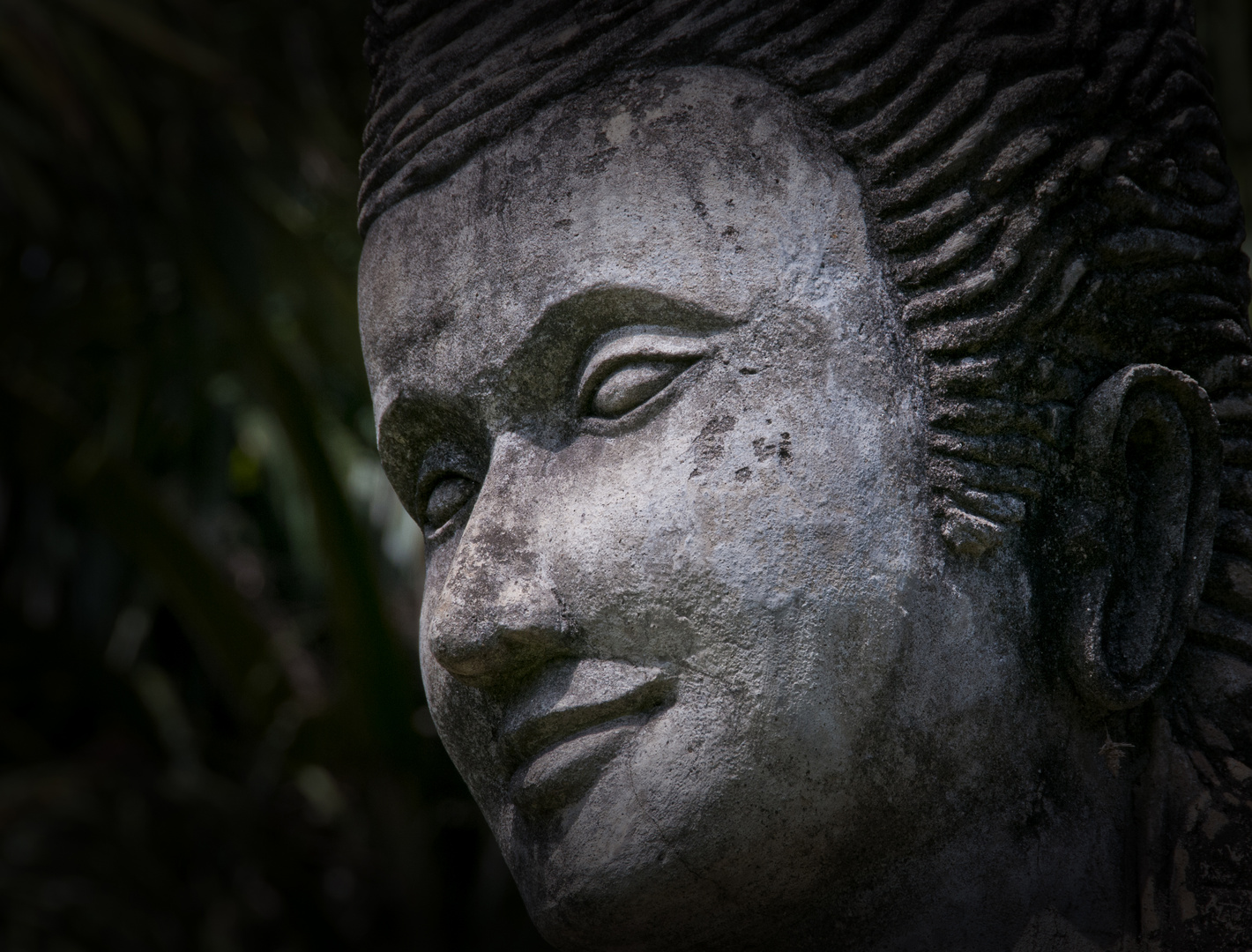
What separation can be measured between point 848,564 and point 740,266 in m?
0.35

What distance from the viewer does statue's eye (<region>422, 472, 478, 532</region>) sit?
1526mm

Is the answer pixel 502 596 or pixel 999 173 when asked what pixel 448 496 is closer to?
pixel 502 596

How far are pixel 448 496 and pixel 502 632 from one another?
11.0 inches

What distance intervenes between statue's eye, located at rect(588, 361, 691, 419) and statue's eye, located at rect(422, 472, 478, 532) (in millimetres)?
248

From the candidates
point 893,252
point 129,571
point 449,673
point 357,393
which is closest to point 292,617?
point 129,571

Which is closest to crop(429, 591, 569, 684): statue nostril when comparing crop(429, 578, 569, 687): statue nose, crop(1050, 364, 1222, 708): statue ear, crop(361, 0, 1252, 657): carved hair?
crop(429, 578, 569, 687): statue nose

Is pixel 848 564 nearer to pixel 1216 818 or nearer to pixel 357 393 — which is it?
pixel 1216 818

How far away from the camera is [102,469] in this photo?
380 cm

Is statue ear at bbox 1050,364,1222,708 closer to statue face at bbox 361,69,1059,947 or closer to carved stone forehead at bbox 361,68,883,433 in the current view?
statue face at bbox 361,69,1059,947

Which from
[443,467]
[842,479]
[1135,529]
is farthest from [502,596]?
[1135,529]

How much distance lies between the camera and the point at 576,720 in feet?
4.35

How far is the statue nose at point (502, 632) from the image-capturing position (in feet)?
4.30

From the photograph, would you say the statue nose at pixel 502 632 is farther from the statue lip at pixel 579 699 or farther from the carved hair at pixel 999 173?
the carved hair at pixel 999 173

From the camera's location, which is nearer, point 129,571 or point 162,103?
point 162,103
